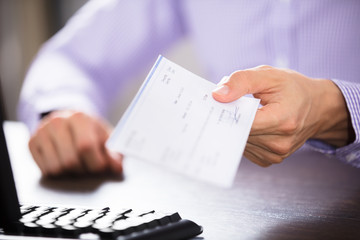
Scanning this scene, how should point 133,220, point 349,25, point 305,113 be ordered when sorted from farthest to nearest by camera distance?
point 349,25 < point 305,113 < point 133,220

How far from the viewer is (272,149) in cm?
50

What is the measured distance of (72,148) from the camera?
71 centimetres

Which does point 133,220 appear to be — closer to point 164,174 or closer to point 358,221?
point 358,221

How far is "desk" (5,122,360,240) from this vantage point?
0.41m

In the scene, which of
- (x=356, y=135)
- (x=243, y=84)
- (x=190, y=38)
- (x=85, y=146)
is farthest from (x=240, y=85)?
(x=190, y=38)

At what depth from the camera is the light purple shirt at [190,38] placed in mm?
1016

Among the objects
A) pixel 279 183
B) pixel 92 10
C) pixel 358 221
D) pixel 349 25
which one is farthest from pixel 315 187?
pixel 92 10

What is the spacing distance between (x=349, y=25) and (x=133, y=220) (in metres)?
0.81

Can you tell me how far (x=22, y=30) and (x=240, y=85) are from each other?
2.12 meters

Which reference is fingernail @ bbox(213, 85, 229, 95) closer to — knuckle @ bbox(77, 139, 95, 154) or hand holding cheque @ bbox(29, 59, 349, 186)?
hand holding cheque @ bbox(29, 59, 349, 186)

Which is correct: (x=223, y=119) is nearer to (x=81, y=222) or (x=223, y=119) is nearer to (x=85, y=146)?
(x=81, y=222)

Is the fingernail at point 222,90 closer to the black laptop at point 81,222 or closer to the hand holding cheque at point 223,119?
the hand holding cheque at point 223,119

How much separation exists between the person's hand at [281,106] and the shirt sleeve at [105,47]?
Answer: 608 mm

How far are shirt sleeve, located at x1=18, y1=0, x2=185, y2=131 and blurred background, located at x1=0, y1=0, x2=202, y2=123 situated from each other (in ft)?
3.86
